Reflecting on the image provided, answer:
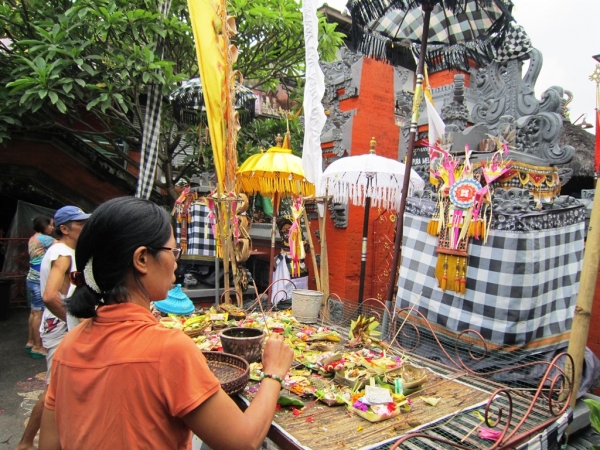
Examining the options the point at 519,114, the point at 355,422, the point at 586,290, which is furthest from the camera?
the point at 519,114

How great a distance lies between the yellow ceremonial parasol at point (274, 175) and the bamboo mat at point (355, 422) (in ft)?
10.9

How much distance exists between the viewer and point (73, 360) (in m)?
1.22

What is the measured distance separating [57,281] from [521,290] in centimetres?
355

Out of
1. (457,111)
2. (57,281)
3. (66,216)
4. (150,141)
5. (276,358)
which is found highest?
(457,111)

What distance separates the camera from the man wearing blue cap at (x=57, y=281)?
296cm

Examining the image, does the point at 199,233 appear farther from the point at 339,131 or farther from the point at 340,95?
the point at 340,95

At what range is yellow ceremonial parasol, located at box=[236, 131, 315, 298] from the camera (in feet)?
17.2

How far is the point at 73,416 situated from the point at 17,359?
18.5 ft

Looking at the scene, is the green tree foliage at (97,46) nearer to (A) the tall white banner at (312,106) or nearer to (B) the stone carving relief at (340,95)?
(B) the stone carving relief at (340,95)

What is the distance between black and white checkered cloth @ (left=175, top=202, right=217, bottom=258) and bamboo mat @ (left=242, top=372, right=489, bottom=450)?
5.38m

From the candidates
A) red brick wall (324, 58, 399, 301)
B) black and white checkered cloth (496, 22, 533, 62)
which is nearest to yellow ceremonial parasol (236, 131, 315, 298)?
red brick wall (324, 58, 399, 301)

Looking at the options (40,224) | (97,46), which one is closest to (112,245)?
(40,224)

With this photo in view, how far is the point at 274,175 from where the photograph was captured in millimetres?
5586

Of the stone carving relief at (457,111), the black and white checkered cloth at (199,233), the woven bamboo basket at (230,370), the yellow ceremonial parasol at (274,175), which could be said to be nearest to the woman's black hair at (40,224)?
the black and white checkered cloth at (199,233)
